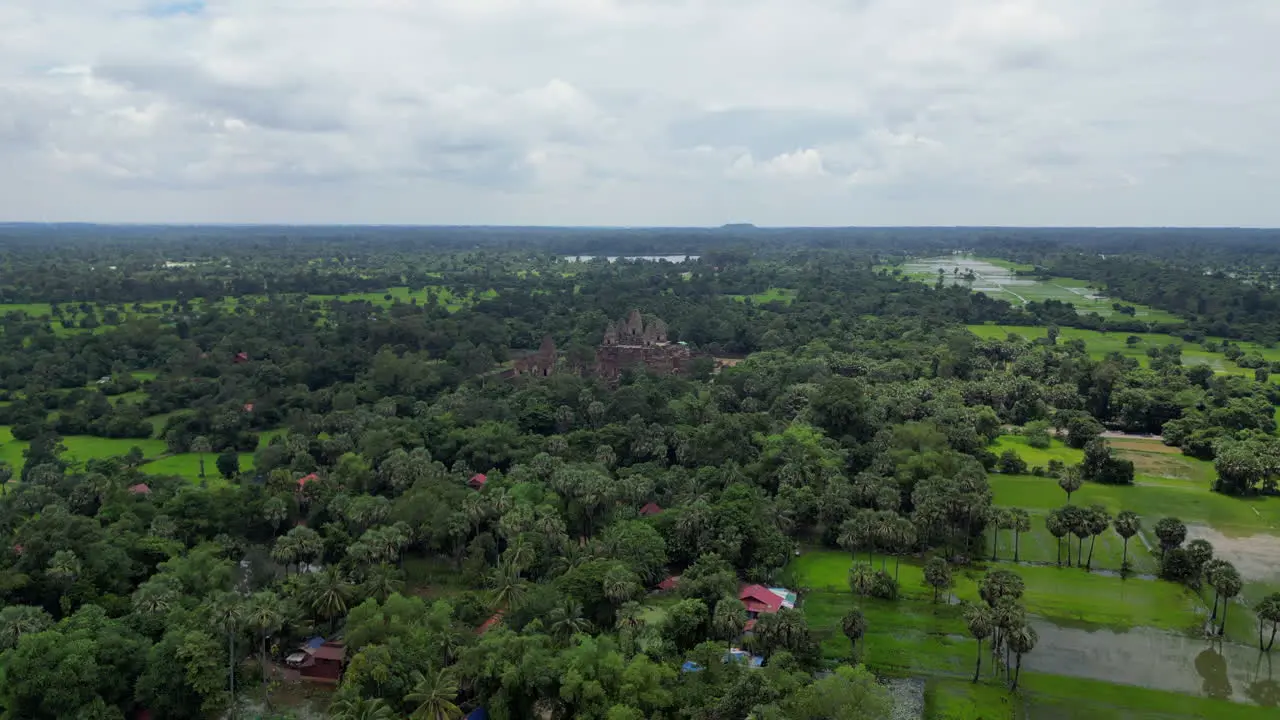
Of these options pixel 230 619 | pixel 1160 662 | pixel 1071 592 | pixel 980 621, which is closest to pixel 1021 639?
pixel 980 621

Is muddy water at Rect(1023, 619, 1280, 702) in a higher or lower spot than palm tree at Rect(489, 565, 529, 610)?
lower

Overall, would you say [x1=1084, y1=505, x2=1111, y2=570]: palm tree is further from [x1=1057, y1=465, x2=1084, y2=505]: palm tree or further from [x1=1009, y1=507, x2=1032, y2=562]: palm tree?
[x1=1057, y1=465, x2=1084, y2=505]: palm tree

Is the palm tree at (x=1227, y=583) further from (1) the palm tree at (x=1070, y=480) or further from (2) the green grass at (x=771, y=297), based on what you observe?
(2) the green grass at (x=771, y=297)

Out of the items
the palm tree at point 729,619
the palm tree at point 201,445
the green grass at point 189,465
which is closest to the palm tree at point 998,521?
the palm tree at point 729,619

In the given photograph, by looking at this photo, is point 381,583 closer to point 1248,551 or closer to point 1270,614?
point 1270,614

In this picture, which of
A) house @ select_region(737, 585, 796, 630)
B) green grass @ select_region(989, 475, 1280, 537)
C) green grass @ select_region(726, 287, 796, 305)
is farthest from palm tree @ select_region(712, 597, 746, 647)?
green grass @ select_region(726, 287, 796, 305)

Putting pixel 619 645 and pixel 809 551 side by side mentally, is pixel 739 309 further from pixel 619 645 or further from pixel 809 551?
pixel 619 645
